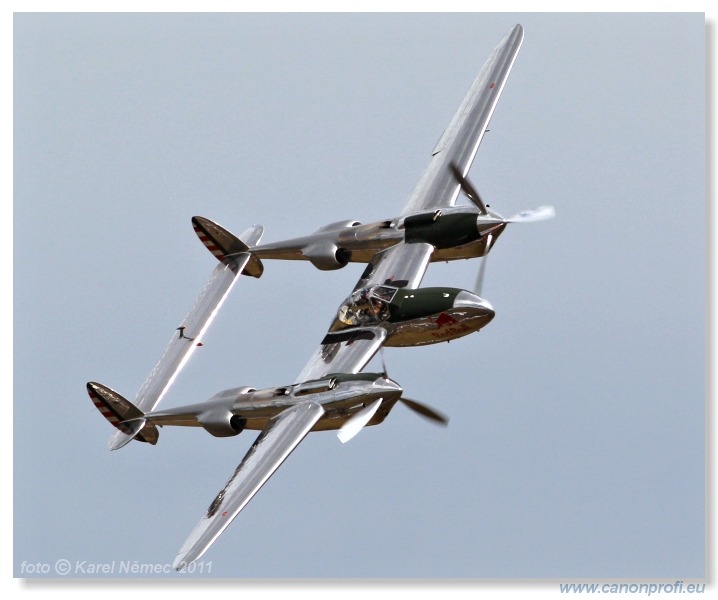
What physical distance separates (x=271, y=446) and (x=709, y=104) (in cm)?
1889

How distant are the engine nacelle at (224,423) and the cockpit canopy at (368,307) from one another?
17.8 ft

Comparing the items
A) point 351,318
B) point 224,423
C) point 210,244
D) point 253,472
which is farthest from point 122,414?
point 210,244

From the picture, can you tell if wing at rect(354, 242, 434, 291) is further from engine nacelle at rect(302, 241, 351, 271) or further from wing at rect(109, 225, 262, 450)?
wing at rect(109, 225, 262, 450)

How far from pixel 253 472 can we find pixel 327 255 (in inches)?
493

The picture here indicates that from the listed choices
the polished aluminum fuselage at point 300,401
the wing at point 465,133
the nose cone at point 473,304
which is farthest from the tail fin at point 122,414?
the wing at point 465,133

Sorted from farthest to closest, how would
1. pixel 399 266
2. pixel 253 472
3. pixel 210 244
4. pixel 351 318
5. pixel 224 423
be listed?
1. pixel 210 244
2. pixel 399 266
3. pixel 351 318
4. pixel 224 423
5. pixel 253 472

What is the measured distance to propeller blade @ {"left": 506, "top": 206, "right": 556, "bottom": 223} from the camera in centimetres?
6084

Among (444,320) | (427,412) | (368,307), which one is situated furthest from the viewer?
(368,307)

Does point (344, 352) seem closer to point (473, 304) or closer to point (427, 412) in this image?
point (473, 304)

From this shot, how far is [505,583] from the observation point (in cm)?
5150

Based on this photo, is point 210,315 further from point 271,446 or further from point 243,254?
point 271,446

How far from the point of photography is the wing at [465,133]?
64.8m

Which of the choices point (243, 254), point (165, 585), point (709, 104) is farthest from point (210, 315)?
point (709, 104)

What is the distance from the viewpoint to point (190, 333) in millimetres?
61312
